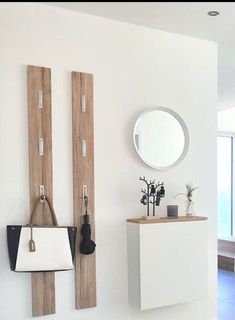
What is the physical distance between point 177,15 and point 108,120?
92 cm

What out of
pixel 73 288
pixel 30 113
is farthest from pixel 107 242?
pixel 30 113

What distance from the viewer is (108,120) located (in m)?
2.93

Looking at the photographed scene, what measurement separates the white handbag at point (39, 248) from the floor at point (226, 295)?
192cm

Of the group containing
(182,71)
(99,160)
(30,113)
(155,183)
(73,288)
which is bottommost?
(73,288)

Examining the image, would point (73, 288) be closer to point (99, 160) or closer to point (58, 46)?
point (99, 160)

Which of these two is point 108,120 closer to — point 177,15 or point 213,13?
point 177,15

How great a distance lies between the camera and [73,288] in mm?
2742

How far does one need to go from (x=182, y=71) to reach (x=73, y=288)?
6.35 feet

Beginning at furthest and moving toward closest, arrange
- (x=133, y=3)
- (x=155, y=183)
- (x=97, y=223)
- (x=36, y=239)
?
(x=155, y=183) < (x=97, y=223) < (x=133, y=3) < (x=36, y=239)

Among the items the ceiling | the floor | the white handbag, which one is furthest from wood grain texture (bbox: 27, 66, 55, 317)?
the floor

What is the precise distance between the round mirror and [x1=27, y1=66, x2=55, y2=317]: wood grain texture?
73 cm

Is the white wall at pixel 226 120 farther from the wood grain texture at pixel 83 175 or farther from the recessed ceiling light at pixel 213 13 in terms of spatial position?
the wood grain texture at pixel 83 175

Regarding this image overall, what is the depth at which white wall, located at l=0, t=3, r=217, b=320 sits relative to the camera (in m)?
2.58

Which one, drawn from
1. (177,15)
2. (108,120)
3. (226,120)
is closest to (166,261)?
(108,120)
